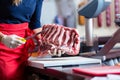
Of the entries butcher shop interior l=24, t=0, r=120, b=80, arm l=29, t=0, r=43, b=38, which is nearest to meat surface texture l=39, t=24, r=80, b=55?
butcher shop interior l=24, t=0, r=120, b=80

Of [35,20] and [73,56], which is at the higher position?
[35,20]

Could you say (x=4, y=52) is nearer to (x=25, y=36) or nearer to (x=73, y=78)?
(x=25, y=36)

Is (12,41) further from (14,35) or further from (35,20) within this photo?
(35,20)

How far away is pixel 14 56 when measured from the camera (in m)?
1.19

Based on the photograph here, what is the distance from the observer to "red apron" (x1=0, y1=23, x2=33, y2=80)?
116 centimetres

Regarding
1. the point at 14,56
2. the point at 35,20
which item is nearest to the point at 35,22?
the point at 35,20

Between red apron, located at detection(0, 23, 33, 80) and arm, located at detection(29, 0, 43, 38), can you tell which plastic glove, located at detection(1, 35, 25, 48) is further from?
arm, located at detection(29, 0, 43, 38)

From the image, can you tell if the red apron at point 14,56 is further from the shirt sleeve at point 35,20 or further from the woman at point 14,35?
the shirt sleeve at point 35,20

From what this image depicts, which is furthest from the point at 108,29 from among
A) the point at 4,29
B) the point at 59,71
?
the point at 59,71

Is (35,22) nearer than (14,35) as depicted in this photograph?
No

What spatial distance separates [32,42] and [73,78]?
1.34ft

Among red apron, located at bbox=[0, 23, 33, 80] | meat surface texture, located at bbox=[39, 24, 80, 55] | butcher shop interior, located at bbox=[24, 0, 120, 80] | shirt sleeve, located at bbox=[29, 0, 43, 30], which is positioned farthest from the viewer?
shirt sleeve, located at bbox=[29, 0, 43, 30]

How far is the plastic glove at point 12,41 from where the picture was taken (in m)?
1.10

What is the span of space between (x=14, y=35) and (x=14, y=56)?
0.37ft
